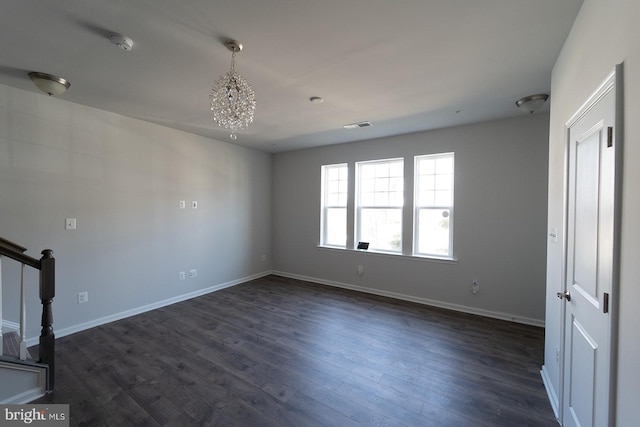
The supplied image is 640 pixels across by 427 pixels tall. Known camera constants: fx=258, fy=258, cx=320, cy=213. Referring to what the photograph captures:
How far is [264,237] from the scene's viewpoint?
18.5 feet

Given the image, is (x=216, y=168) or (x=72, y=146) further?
(x=216, y=168)

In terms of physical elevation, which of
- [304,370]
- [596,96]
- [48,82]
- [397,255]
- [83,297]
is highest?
[48,82]

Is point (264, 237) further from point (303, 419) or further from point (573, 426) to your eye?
point (573, 426)

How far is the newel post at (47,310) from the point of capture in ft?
6.79

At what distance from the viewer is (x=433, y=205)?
13.2ft

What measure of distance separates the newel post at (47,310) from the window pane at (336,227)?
152 inches

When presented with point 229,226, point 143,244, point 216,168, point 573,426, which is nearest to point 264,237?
point 229,226

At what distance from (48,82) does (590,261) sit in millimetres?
4285

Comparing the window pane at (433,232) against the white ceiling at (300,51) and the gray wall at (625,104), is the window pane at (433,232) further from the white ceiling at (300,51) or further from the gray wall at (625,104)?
the gray wall at (625,104)

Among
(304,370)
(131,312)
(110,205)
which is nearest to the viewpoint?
(304,370)

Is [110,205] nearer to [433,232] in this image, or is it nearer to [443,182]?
[433,232]

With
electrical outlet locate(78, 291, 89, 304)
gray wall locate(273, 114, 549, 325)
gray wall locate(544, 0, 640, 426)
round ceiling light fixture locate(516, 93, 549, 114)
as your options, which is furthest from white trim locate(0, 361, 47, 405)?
round ceiling light fixture locate(516, 93, 549, 114)

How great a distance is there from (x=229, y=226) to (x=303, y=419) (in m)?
3.64

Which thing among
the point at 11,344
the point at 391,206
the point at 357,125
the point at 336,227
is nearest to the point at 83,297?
the point at 11,344
